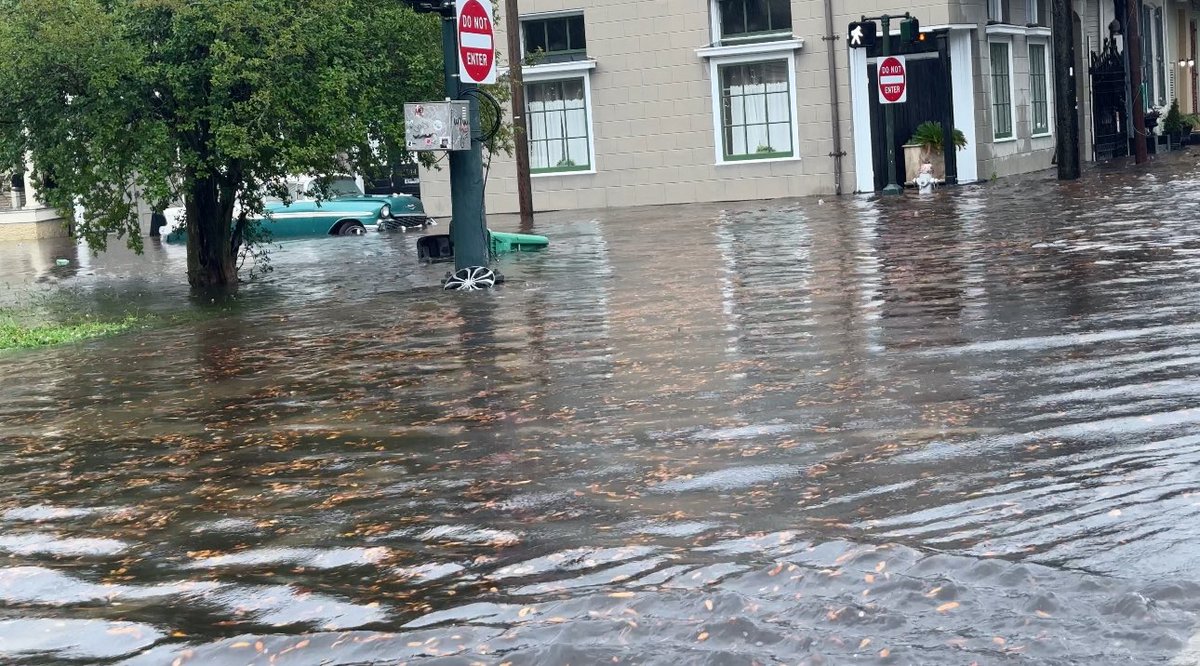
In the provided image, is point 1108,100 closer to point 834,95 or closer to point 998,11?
point 998,11

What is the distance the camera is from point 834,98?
31.7 metres

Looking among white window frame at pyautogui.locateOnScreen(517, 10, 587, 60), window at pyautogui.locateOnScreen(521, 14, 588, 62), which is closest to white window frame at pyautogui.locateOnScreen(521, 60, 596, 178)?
window at pyautogui.locateOnScreen(521, 14, 588, 62)

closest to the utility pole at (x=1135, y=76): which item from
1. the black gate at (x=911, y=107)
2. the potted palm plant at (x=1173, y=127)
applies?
the black gate at (x=911, y=107)

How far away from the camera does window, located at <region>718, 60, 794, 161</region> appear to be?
32.4 meters

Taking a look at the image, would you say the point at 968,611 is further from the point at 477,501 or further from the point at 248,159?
the point at 248,159

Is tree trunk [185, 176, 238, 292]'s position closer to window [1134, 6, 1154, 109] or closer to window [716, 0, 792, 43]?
window [716, 0, 792, 43]

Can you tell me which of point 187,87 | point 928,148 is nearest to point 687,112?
point 928,148

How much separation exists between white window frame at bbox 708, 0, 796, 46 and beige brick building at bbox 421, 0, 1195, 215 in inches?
1.4

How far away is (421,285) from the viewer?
17734mm

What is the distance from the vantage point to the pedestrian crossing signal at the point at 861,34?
29906mm

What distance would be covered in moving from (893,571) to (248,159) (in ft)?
44.5

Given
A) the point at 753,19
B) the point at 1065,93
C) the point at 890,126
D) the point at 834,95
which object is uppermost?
the point at 753,19

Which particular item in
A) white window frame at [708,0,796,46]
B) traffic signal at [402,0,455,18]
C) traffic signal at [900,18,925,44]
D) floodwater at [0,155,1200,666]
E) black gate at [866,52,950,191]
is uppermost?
white window frame at [708,0,796,46]

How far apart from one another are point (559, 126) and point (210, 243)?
51.3ft
